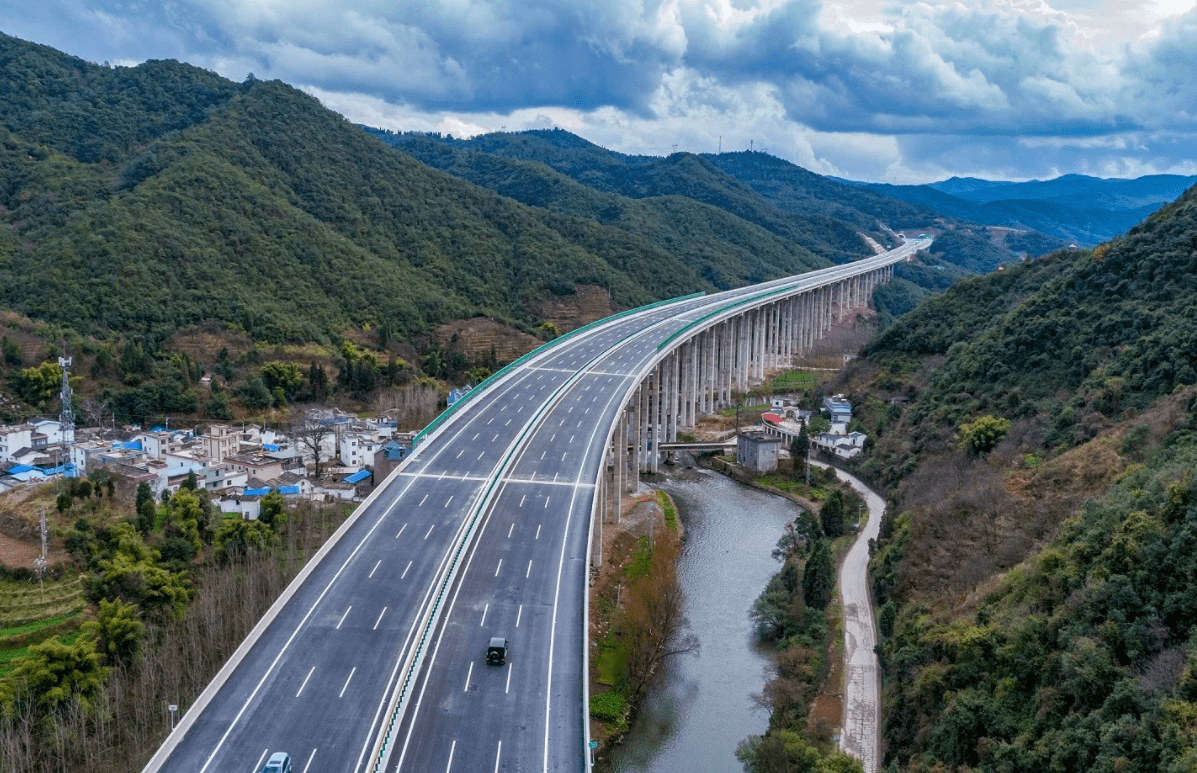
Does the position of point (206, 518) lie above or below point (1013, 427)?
below

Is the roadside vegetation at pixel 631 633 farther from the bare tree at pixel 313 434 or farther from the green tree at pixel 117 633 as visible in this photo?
the bare tree at pixel 313 434

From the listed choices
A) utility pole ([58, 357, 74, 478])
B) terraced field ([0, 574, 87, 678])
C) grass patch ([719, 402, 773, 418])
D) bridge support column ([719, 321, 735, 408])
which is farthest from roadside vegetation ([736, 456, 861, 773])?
utility pole ([58, 357, 74, 478])

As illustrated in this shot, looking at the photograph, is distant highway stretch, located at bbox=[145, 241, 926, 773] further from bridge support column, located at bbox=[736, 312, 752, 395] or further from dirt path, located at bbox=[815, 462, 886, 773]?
bridge support column, located at bbox=[736, 312, 752, 395]

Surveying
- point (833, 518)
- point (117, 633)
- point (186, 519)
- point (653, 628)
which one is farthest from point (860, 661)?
point (186, 519)

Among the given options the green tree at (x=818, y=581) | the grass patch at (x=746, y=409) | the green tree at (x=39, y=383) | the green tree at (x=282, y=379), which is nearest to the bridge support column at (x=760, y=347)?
the grass patch at (x=746, y=409)

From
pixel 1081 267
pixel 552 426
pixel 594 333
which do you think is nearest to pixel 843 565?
pixel 552 426

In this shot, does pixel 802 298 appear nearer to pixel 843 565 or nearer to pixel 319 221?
pixel 319 221

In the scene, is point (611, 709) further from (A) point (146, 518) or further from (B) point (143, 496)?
(B) point (143, 496)
